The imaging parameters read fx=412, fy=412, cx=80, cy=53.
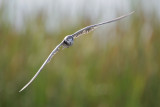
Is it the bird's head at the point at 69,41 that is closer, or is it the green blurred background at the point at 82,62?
the bird's head at the point at 69,41

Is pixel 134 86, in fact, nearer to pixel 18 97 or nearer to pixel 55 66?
pixel 55 66

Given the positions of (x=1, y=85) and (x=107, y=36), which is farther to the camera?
(x=107, y=36)

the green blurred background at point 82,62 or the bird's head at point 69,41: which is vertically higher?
the bird's head at point 69,41

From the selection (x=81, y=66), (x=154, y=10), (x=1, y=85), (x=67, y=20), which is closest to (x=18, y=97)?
(x=1, y=85)

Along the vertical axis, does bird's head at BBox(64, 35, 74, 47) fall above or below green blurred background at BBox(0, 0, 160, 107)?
above

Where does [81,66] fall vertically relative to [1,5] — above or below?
below

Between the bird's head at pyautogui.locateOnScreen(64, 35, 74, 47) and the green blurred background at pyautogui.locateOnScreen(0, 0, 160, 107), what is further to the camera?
the green blurred background at pyautogui.locateOnScreen(0, 0, 160, 107)

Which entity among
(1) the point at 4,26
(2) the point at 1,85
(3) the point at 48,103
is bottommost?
(3) the point at 48,103

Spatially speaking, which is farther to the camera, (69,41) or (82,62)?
(82,62)
